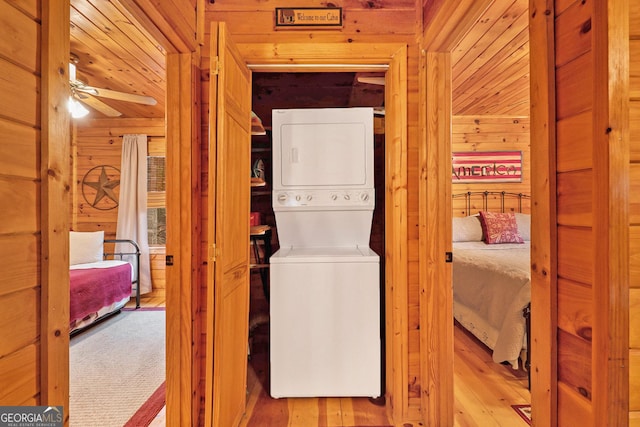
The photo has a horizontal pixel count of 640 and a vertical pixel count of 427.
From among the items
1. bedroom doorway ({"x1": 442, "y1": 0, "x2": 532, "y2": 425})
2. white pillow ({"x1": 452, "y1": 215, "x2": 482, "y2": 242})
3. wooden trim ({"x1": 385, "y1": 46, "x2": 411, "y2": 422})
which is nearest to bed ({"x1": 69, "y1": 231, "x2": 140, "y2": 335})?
wooden trim ({"x1": 385, "y1": 46, "x2": 411, "y2": 422})

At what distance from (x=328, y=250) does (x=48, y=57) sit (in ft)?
6.02

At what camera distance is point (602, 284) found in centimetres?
65

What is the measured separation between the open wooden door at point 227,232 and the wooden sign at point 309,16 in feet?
1.23

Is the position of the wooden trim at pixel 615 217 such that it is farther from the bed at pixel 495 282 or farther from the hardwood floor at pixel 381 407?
the bed at pixel 495 282

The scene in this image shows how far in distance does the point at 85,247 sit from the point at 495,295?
446 cm

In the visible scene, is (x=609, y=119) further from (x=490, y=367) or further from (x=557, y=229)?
(x=490, y=367)

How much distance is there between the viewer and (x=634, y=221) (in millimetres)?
651

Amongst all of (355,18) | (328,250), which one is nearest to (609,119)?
(355,18)

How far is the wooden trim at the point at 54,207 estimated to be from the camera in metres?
0.79

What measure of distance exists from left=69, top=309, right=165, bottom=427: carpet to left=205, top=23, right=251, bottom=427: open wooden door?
0.87 meters

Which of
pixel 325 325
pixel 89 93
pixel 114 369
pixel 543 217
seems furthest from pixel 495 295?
pixel 89 93

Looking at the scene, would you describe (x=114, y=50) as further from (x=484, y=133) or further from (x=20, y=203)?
(x=484, y=133)

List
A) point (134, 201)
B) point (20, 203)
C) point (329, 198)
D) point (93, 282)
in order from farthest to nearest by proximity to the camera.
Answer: point (134, 201) → point (93, 282) → point (329, 198) → point (20, 203)

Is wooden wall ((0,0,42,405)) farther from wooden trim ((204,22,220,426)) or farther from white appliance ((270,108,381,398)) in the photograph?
white appliance ((270,108,381,398))
